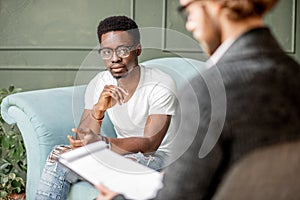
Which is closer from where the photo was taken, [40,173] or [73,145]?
[73,145]

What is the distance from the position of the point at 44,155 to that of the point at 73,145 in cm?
45

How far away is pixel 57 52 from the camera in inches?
145

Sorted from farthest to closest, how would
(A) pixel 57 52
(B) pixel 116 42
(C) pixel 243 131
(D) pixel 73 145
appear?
(A) pixel 57 52 → (B) pixel 116 42 → (D) pixel 73 145 → (C) pixel 243 131

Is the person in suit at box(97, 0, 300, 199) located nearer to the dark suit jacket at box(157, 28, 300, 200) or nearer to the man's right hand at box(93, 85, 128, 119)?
the dark suit jacket at box(157, 28, 300, 200)

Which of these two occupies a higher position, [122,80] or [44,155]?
[122,80]

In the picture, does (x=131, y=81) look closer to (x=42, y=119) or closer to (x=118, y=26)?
(x=118, y=26)

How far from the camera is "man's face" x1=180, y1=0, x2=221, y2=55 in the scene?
932 mm

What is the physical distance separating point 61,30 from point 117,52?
162cm

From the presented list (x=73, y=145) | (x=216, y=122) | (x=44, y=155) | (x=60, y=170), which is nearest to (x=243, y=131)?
(x=216, y=122)

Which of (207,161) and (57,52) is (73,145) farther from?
Answer: (57,52)

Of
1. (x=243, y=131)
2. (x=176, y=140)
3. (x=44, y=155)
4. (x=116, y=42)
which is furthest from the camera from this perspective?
(x=44, y=155)

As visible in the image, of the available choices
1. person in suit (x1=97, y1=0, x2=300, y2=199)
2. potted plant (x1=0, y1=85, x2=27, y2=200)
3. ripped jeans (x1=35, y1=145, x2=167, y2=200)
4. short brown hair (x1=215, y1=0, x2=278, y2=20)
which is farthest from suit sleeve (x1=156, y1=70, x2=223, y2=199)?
potted plant (x1=0, y1=85, x2=27, y2=200)

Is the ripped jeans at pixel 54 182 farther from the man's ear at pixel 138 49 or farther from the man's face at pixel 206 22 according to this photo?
the man's face at pixel 206 22

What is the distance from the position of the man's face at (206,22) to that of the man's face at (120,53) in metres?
1.17
